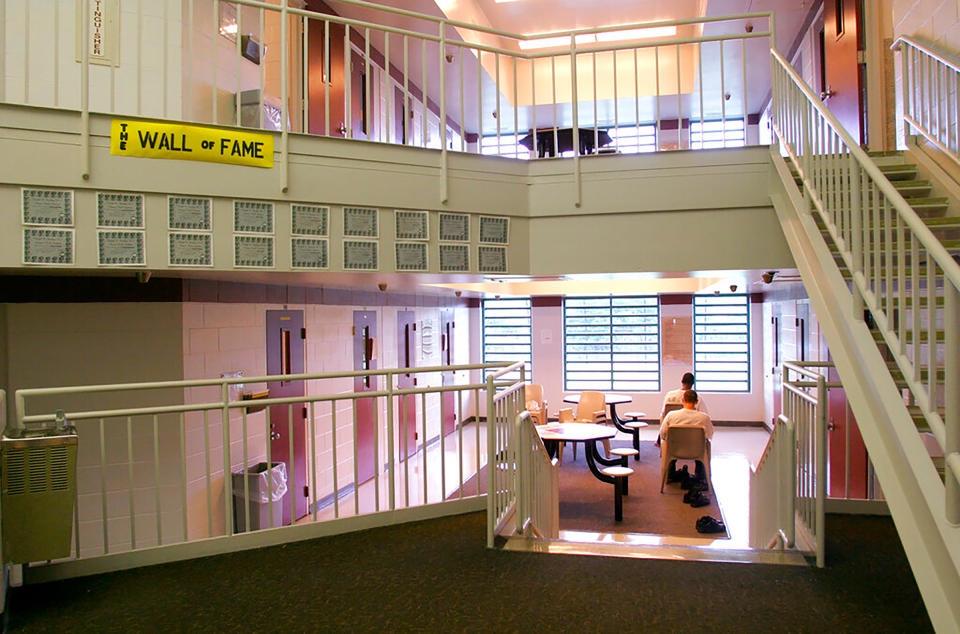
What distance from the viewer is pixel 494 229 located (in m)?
4.55

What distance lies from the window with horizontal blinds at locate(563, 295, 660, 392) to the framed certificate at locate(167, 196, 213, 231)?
9754mm

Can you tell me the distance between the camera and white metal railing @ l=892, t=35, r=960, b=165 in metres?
4.08

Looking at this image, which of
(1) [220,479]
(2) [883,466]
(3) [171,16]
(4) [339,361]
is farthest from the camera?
(4) [339,361]

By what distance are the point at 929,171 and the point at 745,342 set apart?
26.7ft

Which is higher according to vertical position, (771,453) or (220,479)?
(771,453)

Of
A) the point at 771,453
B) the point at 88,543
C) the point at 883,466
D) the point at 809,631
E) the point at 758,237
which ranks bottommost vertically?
the point at 88,543

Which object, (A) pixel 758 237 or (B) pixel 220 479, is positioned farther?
(B) pixel 220 479

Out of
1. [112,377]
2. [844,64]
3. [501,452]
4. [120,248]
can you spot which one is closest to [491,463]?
[501,452]

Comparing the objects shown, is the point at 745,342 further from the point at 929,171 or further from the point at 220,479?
the point at 220,479

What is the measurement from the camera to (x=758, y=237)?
4.45 metres

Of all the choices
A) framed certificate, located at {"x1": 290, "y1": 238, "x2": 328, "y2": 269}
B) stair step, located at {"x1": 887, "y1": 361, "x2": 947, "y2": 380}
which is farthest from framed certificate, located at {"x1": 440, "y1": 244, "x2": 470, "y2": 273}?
stair step, located at {"x1": 887, "y1": 361, "x2": 947, "y2": 380}

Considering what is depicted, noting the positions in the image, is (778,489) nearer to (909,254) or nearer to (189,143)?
(909,254)

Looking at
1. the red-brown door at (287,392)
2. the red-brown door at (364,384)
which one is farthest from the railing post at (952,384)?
the red-brown door at (364,384)

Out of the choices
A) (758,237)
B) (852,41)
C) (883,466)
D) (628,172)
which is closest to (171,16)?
(628,172)
